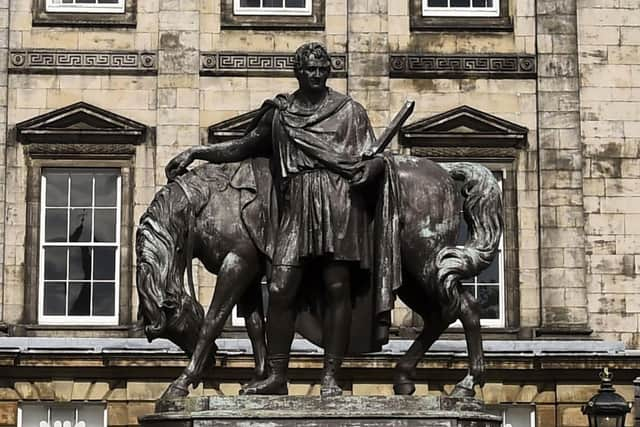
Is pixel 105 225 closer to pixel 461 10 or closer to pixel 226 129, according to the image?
pixel 226 129

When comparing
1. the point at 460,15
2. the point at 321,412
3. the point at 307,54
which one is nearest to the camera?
the point at 321,412

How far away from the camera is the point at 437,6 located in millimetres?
31141

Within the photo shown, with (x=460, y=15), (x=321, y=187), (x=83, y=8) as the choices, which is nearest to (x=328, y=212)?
(x=321, y=187)

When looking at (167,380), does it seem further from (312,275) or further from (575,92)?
(312,275)

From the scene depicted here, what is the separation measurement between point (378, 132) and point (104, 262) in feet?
16.9

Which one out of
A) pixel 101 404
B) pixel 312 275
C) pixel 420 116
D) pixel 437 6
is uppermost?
pixel 437 6

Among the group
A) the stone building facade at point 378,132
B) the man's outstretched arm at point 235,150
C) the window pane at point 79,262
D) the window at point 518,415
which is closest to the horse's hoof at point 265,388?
the man's outstretched arm at point 235,150

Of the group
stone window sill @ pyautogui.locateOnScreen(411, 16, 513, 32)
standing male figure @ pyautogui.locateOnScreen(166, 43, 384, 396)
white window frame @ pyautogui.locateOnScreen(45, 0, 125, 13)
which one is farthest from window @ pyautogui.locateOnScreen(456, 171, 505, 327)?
standing male figure @ pyautogui.locateOnScreen(166, 43, 384, 396)

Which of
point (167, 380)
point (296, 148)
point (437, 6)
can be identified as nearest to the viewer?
point (296, 148)

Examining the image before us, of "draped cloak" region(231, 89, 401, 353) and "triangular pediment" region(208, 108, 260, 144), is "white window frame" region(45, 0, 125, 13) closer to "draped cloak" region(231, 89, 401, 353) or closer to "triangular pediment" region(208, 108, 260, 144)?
"triangular pediment" region(208, 108, 260, 144)

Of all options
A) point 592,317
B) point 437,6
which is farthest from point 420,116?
point 592,317

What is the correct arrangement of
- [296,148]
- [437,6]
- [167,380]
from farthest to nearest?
[437,6] → [167,380] → [296,148]

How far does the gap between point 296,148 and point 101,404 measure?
55.2 ft

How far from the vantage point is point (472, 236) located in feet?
45.3
